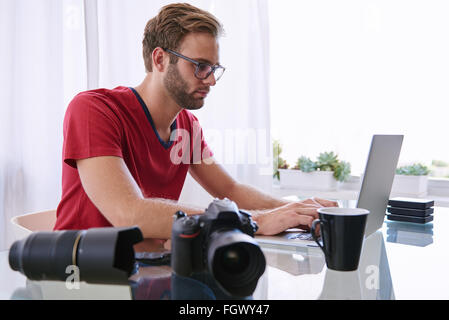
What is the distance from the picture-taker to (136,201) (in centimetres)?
105

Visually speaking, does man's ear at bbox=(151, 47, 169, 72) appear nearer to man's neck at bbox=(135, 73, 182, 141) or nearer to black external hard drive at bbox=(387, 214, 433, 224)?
man's neck at bbox=(135, 73, 182, 141)

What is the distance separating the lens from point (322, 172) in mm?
2525

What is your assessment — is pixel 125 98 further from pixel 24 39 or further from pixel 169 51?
pixel 24 39

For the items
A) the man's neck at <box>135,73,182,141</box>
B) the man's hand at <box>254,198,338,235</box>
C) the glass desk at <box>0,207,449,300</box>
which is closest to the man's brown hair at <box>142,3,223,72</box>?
the man's neck at <box>135,73,182,141</box>

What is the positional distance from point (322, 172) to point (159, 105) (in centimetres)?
132

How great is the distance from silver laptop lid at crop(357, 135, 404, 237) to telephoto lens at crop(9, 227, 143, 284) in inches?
21.7

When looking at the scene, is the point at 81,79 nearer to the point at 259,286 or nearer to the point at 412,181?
the point at 412,181

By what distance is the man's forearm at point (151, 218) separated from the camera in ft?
3.32

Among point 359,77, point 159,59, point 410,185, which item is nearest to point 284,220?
point 159,59

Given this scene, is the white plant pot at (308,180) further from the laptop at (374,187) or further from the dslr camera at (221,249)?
the dslr camera at (221,249)

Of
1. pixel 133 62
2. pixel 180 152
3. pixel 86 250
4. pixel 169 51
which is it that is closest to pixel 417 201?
pixel 180 152

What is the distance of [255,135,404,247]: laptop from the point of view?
984 mm

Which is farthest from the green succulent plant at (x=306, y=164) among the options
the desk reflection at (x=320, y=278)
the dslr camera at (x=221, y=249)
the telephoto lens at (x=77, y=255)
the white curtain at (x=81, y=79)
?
the telephoto lens at (x=77, y=255)

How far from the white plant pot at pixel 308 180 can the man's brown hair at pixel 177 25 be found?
1298 mm
